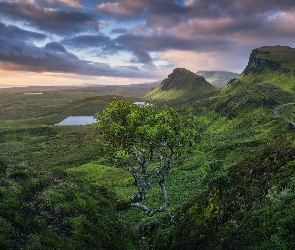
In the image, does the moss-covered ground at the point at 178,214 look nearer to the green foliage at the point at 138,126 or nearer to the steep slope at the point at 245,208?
the steep slope at the point at 245,208

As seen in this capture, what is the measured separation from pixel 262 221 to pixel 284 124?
7335 centimetres

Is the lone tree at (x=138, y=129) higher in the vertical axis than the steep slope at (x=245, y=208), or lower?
higher

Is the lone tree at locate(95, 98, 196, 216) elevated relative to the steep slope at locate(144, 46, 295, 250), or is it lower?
elevated

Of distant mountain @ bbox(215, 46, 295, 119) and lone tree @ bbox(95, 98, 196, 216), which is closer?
lone tree @ bbox(95, 98, 196, 216)

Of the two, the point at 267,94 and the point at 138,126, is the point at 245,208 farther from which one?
the point at 267,94

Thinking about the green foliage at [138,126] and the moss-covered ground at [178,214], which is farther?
the green foliage at [138,126]

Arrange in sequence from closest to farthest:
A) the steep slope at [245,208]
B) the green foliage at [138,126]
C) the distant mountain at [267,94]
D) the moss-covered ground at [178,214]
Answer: the steep slope at [245,208] → the moss-covered ground at [178,214] → the green foliage at [138,126] → the distant mountain at [267,94]

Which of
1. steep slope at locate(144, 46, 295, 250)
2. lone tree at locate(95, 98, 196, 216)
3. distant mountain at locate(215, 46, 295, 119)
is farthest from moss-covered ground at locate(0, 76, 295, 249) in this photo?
distant mountain at locate(215, 46, 295, 119)

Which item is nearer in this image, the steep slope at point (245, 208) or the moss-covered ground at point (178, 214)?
the steep slope at point (245, 208)

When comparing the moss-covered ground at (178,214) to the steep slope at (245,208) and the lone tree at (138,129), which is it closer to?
the steep slope at (245,208)

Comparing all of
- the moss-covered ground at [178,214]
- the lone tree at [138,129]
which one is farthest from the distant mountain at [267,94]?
the lone tree at [138,129]

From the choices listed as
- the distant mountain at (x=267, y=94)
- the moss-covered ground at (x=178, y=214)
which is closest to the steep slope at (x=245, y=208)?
the moss-covered ground at (x=178, y=214)

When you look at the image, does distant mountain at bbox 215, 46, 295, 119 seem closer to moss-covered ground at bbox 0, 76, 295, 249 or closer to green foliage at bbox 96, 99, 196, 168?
moss-covered ground at bbox 0, 76, 295, 249

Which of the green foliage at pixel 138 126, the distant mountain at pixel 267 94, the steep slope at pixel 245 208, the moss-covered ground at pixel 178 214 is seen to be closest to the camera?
the steep slope at pixel 245 208
